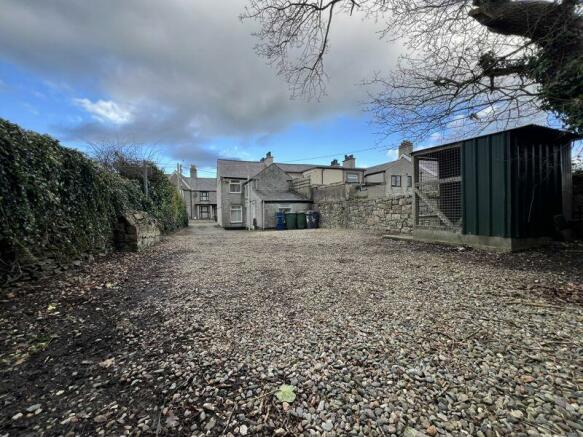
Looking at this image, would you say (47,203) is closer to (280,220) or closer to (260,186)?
(280,220)

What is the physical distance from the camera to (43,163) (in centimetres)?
421

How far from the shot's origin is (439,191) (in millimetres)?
8516

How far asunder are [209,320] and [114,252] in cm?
524

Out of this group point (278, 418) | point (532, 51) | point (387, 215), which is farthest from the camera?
point (387, 215)

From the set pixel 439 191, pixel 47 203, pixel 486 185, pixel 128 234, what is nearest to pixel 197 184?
pixel 128 234

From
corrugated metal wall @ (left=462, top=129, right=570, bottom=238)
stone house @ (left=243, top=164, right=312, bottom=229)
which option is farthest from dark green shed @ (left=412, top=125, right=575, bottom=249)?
stone house @ (left=243, top=164, right=312, bottom=229)

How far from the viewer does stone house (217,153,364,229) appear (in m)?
21.0

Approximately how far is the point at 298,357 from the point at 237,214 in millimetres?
24214

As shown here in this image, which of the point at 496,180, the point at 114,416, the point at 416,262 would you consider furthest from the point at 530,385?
the point at 496,180

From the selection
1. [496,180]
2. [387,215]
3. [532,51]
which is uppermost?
[532,51]

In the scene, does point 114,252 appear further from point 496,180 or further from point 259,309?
point 496,180

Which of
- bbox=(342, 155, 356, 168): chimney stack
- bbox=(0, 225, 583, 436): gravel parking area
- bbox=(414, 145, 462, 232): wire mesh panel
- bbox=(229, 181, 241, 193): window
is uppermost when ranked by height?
bbox=(342, 155, 356, 168): chimney stack

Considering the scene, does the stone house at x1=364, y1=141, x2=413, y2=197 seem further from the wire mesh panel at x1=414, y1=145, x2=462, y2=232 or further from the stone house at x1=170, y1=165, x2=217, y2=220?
the stone house at x1=170, y1=165, x2=217, y2=220

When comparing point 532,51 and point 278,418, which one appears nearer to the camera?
point 278,418
